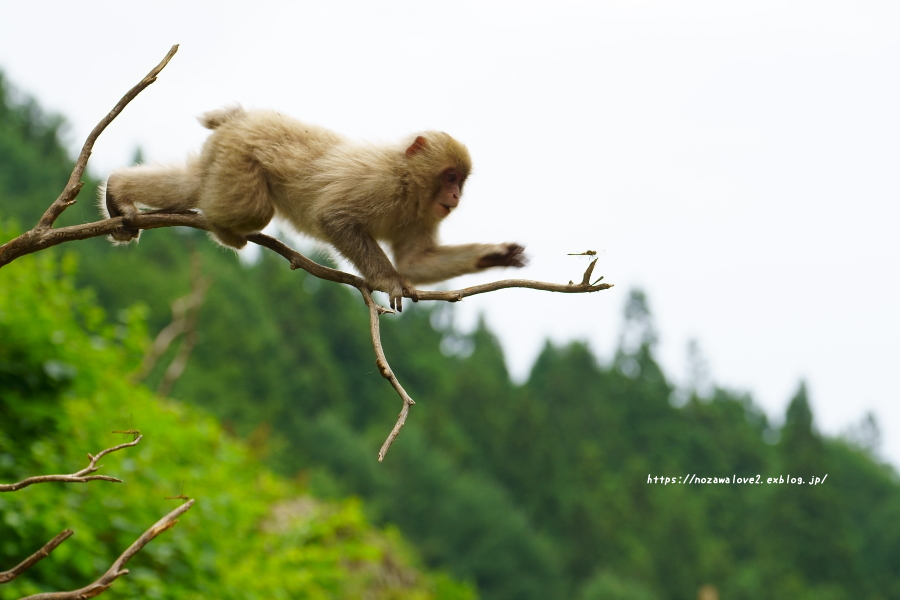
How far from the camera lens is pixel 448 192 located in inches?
177

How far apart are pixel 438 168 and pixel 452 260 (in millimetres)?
488

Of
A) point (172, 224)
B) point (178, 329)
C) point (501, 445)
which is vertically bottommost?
point (501, 445)

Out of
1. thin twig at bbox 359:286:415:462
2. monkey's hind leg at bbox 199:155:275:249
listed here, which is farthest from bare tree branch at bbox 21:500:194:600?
monkey's hind leg at bbox 199:155:275:249

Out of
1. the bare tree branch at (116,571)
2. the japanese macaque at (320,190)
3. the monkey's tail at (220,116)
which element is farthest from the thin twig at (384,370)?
the monkey's tail at (220,116)

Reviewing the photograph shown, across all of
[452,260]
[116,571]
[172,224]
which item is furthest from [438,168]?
[116,571]

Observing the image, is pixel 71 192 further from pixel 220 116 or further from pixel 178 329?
pixel 178 329

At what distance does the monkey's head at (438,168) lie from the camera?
177 inches

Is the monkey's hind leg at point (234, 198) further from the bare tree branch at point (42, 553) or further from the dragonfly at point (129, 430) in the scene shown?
the bare tree branch at point (42, 553)

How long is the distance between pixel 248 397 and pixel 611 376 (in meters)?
32.3

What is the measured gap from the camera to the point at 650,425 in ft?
246

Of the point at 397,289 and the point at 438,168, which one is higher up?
the point at 438,168

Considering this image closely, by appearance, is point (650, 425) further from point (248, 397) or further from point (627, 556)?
point (248, 397)

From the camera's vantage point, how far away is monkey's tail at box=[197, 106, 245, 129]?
439cm

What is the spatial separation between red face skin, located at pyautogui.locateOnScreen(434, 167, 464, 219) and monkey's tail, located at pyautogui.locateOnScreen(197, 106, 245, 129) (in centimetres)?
98
